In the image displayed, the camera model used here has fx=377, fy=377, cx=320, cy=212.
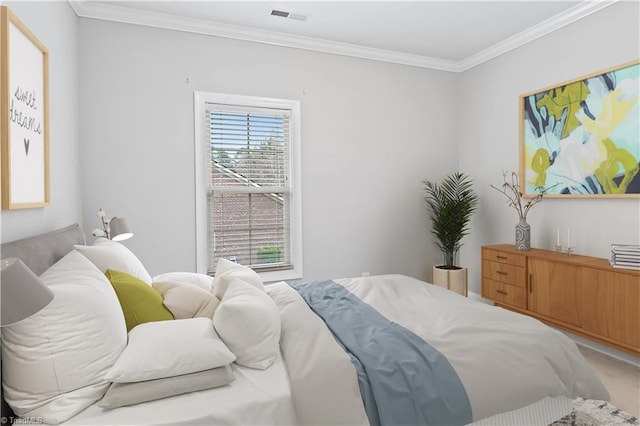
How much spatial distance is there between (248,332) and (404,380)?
0.65m

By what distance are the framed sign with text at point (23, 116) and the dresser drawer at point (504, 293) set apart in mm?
3573

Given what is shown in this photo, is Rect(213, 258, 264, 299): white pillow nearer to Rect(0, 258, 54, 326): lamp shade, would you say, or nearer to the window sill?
Rect(0, 258, 54, 326): lamp shade

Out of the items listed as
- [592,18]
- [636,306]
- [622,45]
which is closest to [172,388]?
[636,306]

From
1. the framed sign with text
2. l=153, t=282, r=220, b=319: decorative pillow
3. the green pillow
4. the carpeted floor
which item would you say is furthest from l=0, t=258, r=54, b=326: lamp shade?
the carpeted floor

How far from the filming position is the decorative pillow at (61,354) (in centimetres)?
118

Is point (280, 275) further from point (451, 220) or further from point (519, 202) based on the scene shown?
point (519, 202)

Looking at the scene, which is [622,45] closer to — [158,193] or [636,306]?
[636,306]

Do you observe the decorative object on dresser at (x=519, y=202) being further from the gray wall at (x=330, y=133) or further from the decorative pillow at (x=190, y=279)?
A: the decorative pillow at (x=190, y=279)

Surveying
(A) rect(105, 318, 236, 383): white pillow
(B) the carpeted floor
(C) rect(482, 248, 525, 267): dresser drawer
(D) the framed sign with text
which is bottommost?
(B) the carpeted floor

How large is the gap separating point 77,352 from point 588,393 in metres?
2.13

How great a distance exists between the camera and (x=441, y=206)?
4.18 m

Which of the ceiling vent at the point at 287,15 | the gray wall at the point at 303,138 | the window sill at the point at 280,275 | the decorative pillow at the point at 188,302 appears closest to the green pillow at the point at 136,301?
the decorative pillow at the point at 188,302

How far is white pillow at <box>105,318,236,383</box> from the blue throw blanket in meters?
0.54

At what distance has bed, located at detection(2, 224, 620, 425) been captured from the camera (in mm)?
1223
